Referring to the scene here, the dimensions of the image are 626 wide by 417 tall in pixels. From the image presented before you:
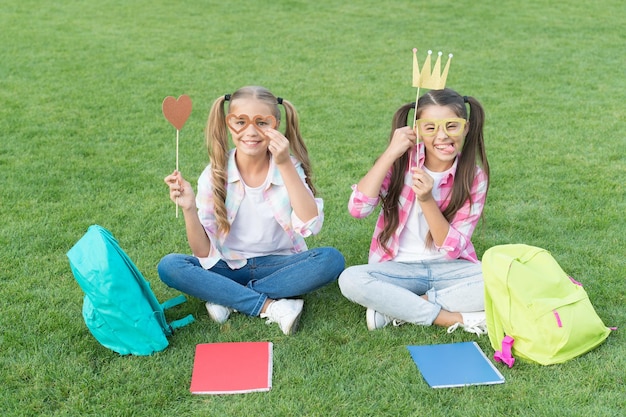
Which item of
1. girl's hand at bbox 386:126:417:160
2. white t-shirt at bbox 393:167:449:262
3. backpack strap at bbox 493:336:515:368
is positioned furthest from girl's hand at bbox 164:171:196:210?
backpack strap at bbox 493:336:515:368

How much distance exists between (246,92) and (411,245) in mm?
1033

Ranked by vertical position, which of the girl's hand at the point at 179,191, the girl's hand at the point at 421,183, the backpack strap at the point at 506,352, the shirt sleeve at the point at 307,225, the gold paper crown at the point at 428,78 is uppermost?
the gold paper crown at the point at 428,78

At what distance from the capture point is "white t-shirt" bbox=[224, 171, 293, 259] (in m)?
3.21

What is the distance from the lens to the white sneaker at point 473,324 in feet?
9.95

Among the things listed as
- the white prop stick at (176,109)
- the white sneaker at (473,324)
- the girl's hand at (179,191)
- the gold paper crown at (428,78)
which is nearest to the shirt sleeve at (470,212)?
the white sneaker at (473,324)

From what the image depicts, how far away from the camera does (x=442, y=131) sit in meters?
3.04

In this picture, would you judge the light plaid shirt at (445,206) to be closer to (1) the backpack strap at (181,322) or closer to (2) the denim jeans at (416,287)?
(2) the denim jeans at (416,287)

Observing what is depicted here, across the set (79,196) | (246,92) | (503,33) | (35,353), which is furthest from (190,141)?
(503,33)

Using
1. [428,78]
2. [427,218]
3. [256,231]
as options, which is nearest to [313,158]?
[256,231]

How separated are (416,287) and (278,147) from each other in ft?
3.13

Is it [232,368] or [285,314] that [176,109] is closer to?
[285,314]

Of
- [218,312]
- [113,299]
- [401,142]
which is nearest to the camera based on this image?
[113,299]

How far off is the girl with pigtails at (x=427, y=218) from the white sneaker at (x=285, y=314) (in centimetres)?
23

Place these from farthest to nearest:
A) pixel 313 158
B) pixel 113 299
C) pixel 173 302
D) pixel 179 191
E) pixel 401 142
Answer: pixel 313 158 < pixel 173 302 < pixel 401 142 < pixel 179 191 < pixel 113 299
